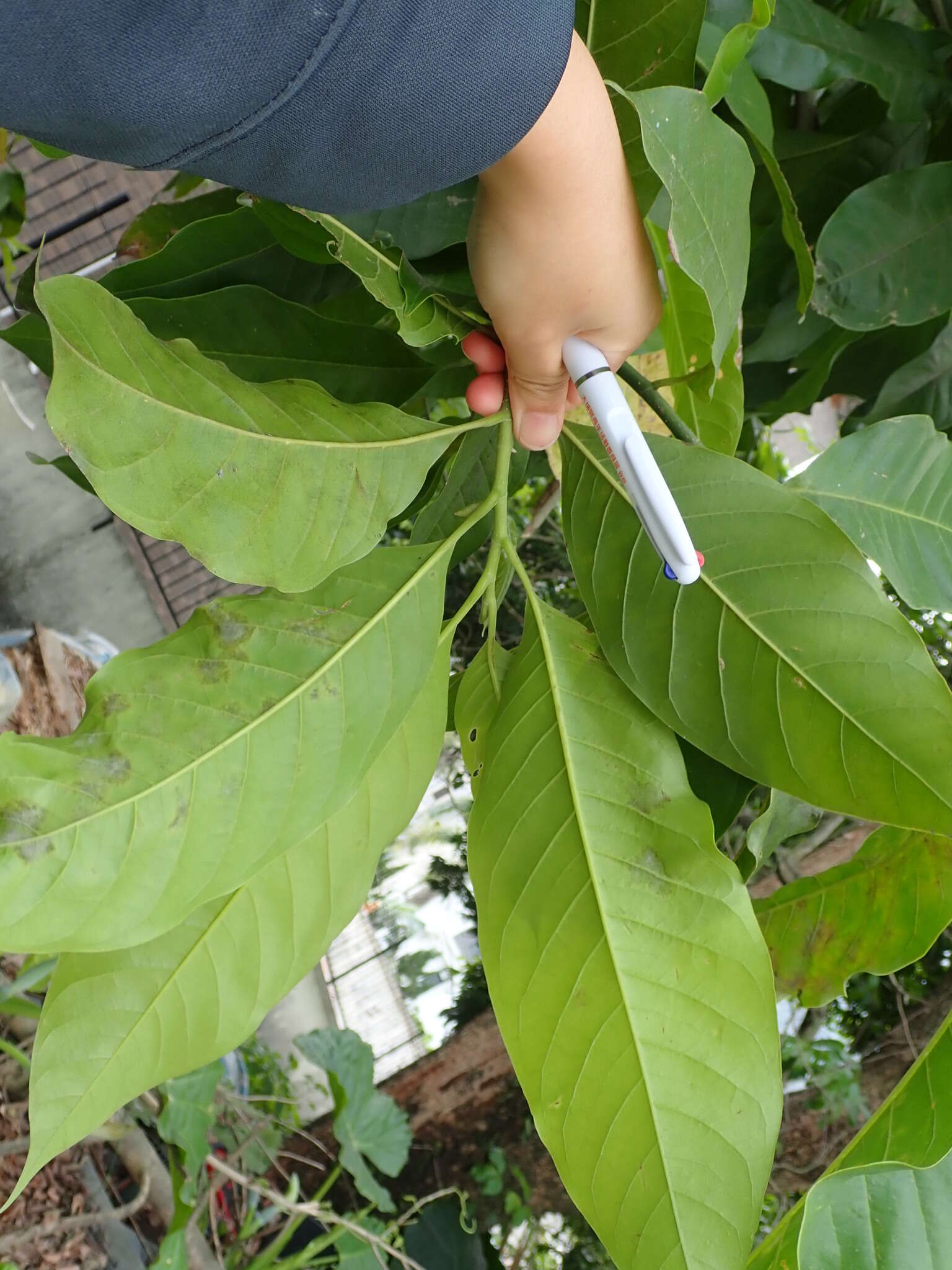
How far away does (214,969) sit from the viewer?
0.50 meters

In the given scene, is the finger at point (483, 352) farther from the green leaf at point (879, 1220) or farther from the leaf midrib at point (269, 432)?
the green leaf at point (879, 1220)

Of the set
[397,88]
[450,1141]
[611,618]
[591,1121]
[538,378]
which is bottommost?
[450,1141]

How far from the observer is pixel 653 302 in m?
0.50

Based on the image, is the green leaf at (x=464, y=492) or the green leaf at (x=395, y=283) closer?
the green leaf at (x=395, y=283)

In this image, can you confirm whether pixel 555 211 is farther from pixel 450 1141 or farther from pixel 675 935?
pixel 450 1141

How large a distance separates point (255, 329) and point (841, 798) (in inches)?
16.9

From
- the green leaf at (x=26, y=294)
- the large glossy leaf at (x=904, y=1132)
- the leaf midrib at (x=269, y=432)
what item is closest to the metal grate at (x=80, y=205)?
the green leaf at (x=26, y=294)

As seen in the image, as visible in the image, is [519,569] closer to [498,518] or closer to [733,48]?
[498,518]

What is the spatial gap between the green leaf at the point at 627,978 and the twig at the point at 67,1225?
1.25 m

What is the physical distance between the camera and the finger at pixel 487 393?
Answer: 1.69 ft

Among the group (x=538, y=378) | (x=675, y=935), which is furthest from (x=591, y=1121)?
(x=538, y=378)

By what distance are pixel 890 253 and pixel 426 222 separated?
1.36 ft

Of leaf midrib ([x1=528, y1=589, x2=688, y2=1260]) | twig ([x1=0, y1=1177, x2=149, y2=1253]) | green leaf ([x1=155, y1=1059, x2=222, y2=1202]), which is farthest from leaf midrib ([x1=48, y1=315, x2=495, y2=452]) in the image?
twig ([x1=0, y1=1177, x2=149, y2=1253])

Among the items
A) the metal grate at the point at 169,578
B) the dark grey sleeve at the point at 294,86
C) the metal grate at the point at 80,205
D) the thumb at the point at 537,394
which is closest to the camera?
the dark grey sleeve at the point at 294,86
